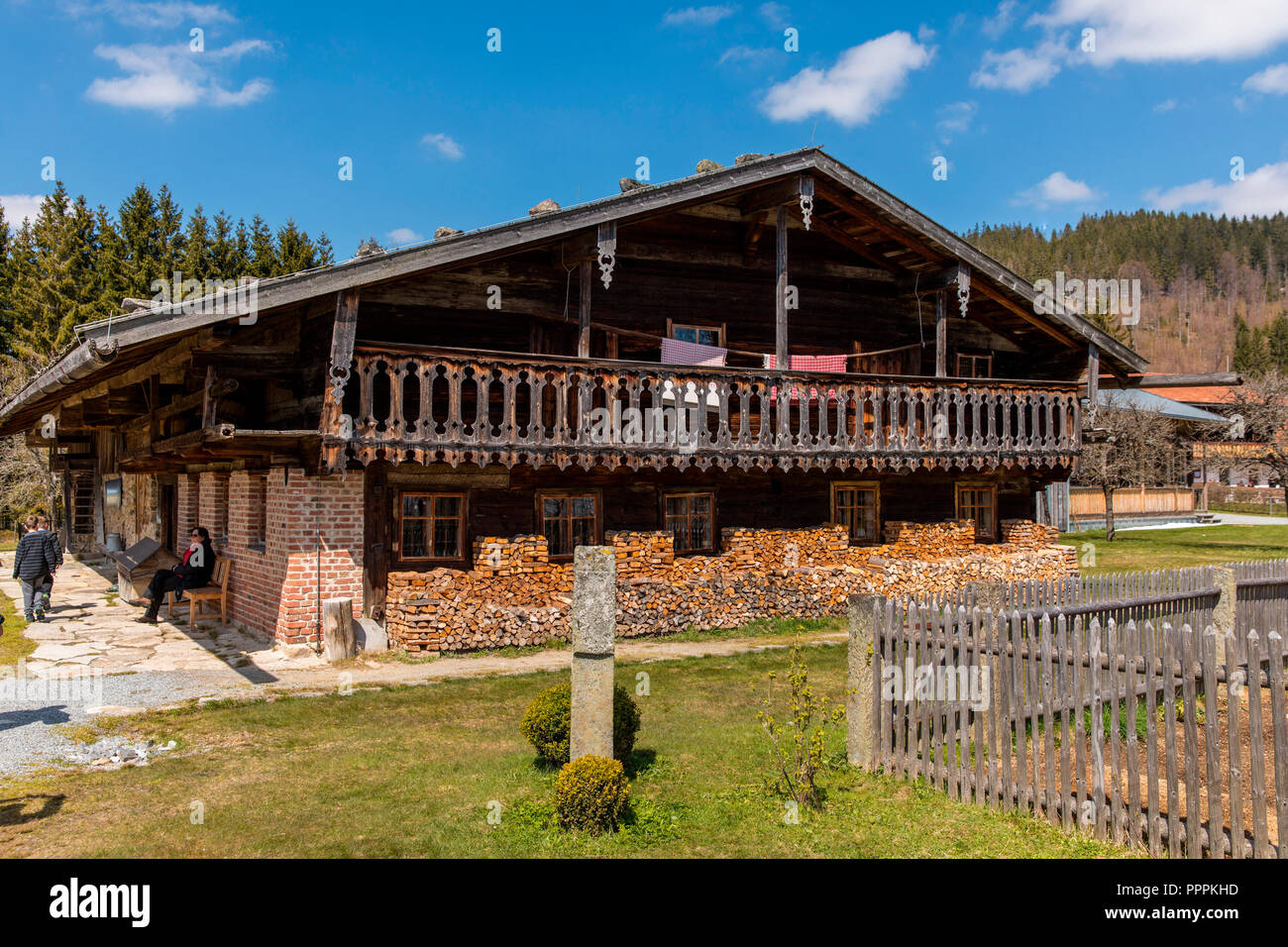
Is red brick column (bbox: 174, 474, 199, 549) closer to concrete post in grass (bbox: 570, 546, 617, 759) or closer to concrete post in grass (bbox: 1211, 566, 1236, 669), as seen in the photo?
concrete post in grass (bbox: 570, 546, 617, 759)

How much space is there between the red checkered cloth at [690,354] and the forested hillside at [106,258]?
3454cm

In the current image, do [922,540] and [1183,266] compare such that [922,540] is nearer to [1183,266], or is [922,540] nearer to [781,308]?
[781,308]

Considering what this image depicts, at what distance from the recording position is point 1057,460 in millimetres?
16953

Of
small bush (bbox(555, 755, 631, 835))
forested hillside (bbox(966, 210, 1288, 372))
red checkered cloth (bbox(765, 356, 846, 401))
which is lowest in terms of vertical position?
small bush (bbox(555, 755, 631, 835))

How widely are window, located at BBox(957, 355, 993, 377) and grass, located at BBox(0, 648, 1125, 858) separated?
13.2m

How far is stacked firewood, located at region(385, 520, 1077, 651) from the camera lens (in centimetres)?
1291

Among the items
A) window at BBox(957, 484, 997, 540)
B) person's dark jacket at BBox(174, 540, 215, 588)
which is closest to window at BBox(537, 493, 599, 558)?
person's dark jacket at BBox(174, 540, 215, 588)

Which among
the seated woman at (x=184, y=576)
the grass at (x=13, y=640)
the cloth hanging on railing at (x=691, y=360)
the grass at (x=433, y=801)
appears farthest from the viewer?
the seated woman at (x=184, y=576)

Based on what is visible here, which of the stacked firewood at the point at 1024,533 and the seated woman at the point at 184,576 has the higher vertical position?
the stacked firewood at the point at 1024,533

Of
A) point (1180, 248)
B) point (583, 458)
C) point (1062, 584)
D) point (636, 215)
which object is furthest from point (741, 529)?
point (1180, 248)

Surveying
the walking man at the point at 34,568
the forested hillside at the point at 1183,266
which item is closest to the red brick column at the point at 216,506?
the walking man at the point at 34,568

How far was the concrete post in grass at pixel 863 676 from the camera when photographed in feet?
24.1

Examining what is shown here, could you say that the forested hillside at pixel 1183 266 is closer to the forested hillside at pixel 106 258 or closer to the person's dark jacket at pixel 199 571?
the forested hillside at pixel 106 258

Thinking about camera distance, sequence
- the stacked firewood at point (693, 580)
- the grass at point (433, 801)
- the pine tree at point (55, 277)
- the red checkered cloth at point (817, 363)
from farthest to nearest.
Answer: the pine tree at point (55, 277) → the red checkered cloth at point (817, 363) → the stacked firewood at point (693, 580) → the grass at point (433, 801)
